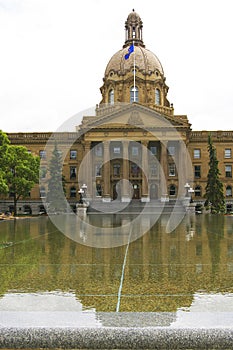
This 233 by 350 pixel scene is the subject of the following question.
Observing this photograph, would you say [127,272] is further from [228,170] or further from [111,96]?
[111,96]

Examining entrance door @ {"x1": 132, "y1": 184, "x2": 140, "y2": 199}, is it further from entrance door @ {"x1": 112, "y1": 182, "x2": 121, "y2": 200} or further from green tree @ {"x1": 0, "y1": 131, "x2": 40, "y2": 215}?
green tree @ {"x1": 0, "y1": 131, "x2": 40, "y2": 215}

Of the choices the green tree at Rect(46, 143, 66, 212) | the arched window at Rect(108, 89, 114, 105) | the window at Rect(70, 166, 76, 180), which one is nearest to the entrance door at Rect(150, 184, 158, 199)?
the window at Rect(70, 166, 76, 180)

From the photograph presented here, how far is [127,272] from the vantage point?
8.02 meters

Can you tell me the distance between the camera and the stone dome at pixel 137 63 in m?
77.1

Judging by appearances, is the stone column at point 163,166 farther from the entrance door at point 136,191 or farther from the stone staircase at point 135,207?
the entrance door at point 136,191

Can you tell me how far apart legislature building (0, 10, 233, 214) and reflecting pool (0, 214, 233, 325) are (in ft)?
160

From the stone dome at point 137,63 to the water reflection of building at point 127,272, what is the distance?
6835cm

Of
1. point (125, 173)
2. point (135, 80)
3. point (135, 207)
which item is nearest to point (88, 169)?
point (125, 173)

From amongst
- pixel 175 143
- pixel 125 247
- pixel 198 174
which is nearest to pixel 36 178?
pixel 175 143

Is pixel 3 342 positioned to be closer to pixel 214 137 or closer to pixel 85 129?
pixel 85 129

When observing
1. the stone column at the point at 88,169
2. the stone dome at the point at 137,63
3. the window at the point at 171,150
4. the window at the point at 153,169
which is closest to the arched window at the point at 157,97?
the stone dome at the point at 137,63

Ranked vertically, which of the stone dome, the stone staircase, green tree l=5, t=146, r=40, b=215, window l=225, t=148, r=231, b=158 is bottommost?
the stone staircase

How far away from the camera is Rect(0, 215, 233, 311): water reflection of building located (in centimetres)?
582

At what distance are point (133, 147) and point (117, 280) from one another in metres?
63.3
